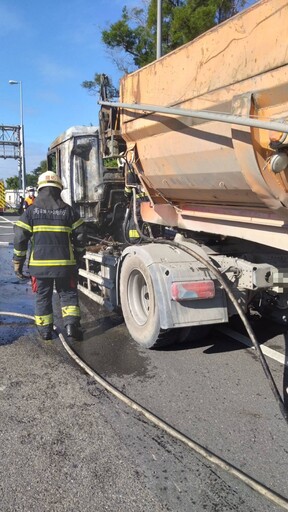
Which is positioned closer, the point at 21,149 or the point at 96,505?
the point at 96,505

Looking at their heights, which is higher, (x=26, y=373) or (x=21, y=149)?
(x=21, y=149)

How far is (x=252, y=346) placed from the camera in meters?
4.87

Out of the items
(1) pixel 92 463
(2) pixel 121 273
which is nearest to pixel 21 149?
(2) pixel 121 273

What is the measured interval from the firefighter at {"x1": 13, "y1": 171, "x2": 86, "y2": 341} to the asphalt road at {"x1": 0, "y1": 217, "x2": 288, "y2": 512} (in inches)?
13.1

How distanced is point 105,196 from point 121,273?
2.38m

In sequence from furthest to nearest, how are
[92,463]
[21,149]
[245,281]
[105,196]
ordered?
1. [21,149]
2. [105,196]
3. [245,281]
4. [92,463]

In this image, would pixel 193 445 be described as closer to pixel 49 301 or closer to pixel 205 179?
pixel 205 179

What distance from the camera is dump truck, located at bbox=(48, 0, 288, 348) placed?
2992 mm

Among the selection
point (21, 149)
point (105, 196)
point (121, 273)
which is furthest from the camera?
point (21, 149)

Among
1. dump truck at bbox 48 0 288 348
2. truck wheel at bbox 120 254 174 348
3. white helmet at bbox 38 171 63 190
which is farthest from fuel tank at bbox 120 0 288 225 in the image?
white helmet at bbox 38 171 63 190

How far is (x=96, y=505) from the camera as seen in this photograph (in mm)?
2473

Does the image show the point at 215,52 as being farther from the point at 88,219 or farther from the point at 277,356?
the point at 88,219

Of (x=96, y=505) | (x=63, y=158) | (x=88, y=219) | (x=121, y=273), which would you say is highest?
(x=63, y=158)

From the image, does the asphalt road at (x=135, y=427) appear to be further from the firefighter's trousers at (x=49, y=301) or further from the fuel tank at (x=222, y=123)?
the fuel tank at (x=222, y=123)
